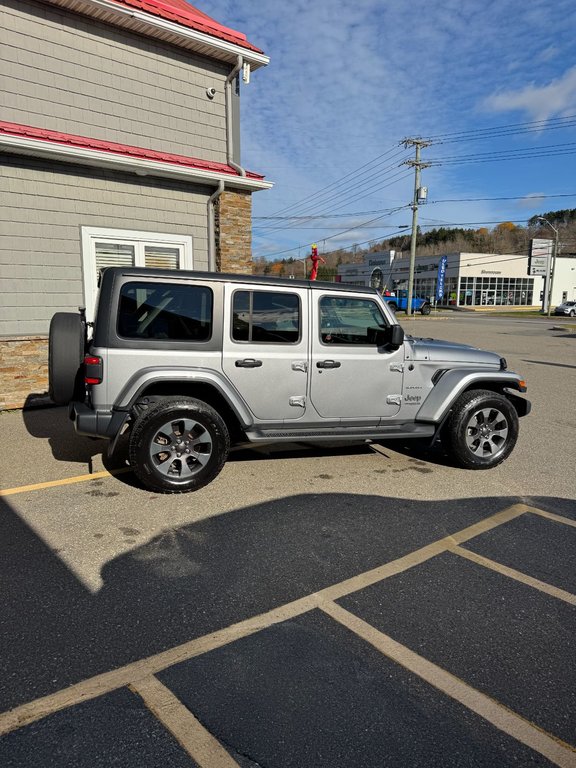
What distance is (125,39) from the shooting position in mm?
8930

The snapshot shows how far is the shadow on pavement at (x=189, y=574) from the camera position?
2555 millimetres

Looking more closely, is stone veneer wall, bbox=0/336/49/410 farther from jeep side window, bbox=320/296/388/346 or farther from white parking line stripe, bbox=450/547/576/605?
white parking line stripe, bbox=450/547/576/605

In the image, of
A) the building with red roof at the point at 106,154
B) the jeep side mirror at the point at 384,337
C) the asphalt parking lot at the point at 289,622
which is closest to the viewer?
the asphalt parking lot at the point at 289,622

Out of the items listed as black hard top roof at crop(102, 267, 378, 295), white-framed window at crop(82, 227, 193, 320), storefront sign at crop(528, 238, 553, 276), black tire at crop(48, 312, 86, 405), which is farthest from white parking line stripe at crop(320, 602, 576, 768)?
storefront sign at crop(528, 238, 553, 276)

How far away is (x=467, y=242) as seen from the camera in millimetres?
113875

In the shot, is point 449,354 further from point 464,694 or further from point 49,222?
point 49,222

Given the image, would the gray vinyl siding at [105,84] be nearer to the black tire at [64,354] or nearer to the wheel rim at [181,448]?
→ the black tire at [64,354]

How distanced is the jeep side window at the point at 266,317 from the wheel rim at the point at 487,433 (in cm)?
204

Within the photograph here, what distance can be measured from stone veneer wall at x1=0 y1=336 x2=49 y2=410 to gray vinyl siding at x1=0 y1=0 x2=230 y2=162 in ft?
11.4

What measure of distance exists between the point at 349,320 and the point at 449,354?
1.15 m

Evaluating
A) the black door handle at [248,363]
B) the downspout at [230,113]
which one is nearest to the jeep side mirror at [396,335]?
the black door handle at [248,363]

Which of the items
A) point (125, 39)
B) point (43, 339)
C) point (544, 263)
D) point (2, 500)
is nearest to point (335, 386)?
point (2, 500)

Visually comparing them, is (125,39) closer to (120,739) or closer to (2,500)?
(2,500)

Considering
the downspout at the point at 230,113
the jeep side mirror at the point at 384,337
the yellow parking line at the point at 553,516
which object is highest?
the downspout at the point at 230,113
